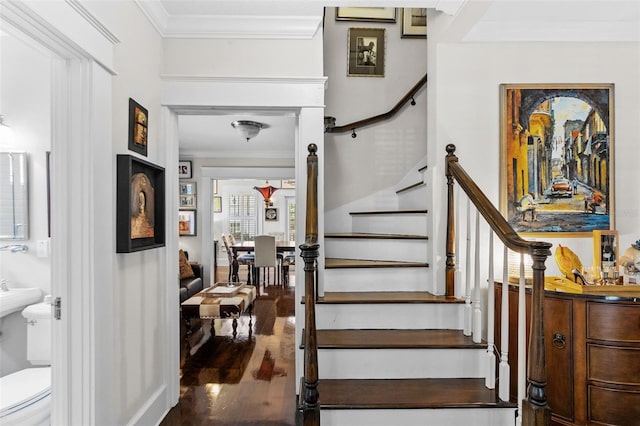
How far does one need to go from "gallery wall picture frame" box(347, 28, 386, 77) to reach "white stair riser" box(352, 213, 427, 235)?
141 cm

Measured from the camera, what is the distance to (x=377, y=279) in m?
2.65

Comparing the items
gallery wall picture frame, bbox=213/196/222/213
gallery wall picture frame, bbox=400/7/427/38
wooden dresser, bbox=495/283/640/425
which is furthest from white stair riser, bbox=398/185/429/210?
gallery wall picture frame, bbox=213/196/222/213

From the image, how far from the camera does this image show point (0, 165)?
2.47m

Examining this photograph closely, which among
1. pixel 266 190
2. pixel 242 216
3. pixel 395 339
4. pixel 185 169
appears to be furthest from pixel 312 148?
pixel 242 216

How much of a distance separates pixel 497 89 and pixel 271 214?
8.90 m

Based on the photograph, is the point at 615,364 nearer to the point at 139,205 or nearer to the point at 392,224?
the point at 392,224

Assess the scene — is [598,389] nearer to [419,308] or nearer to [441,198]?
[419,308]

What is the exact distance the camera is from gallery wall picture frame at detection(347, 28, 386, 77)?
3.64m

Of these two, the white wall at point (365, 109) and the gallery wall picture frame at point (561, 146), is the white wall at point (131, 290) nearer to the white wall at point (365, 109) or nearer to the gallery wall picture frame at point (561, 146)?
the white wall at point (365, 109)

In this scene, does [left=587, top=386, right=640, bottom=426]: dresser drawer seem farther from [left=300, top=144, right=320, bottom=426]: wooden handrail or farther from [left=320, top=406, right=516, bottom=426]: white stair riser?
[left=300, top=144, right=320, bottom=426]: wooden handrail

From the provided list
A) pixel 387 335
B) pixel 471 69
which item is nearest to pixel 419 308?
pixel 387 335

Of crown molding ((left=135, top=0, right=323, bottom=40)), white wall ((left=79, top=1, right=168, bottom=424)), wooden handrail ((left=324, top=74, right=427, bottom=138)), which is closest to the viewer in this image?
white wall ((left=79, top=1, right=168, bottom=424))

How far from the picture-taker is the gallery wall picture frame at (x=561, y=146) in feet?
8.31

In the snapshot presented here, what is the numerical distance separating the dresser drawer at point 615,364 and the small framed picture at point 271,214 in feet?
30.7
